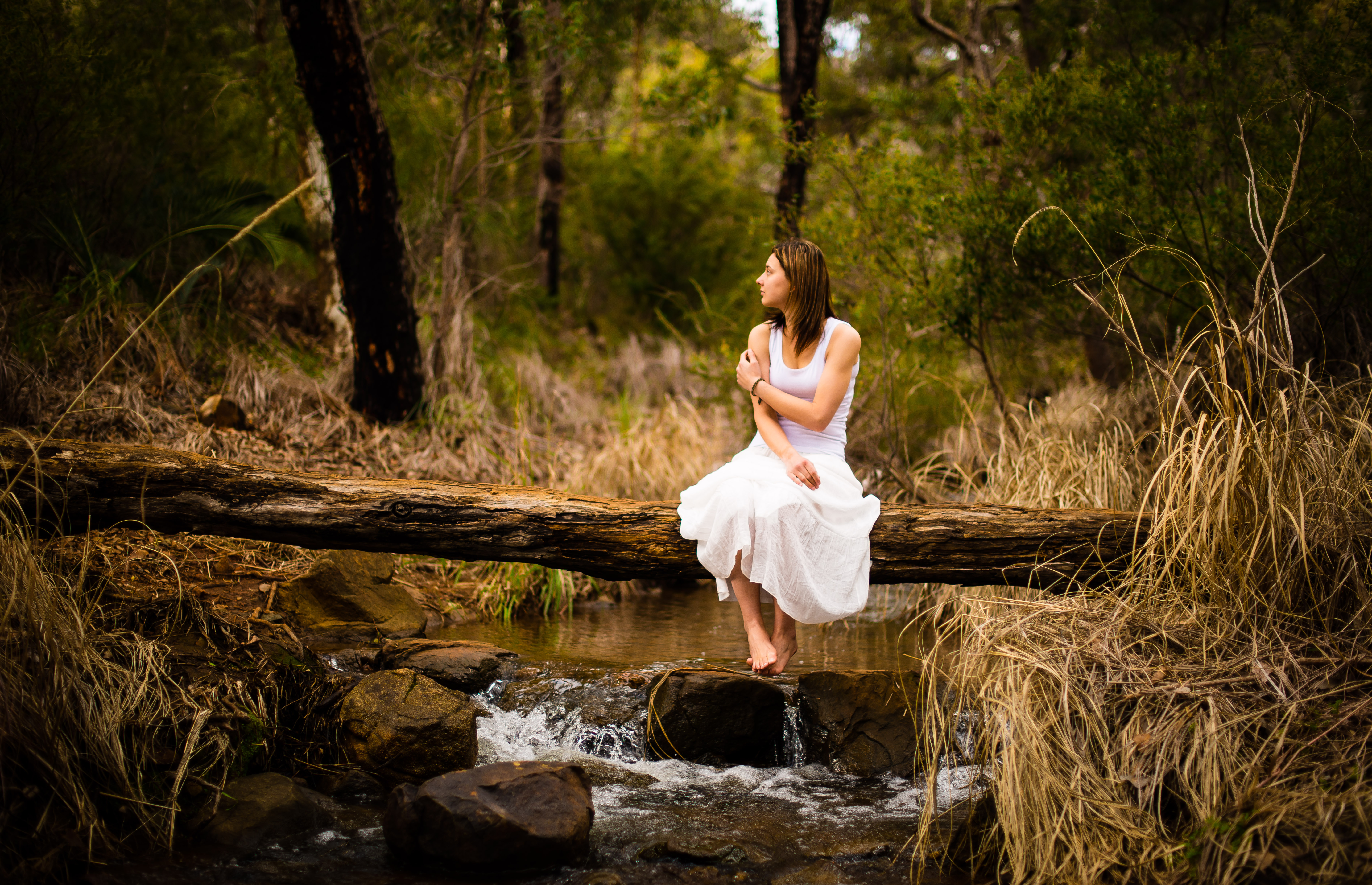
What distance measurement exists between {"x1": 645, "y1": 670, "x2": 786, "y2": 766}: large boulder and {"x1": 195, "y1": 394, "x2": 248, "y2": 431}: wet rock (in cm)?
432

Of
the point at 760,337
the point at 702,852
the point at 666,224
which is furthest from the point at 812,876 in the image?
the point at 666,224

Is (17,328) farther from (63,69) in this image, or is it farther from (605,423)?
(605,423)

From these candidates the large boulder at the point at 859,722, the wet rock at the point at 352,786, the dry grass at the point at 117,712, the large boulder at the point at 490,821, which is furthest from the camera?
the large boulder at the point at 859,722

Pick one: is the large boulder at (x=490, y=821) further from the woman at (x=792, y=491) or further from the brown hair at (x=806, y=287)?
the brown hair at (x=806, y=287)

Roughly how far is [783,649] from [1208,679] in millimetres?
1577

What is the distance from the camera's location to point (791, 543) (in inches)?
142

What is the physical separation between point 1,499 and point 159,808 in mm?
1212

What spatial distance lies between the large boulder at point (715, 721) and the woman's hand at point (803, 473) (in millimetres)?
988

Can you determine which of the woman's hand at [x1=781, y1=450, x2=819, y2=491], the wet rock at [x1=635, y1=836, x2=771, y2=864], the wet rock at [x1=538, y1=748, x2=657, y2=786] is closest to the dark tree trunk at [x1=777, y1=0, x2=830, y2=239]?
the woman's hand at [x1=781, y1=450, x2=819, y2=491]

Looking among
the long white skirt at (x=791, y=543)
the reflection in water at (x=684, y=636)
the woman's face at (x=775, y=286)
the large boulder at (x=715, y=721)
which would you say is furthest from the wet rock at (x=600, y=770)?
the woman's face at (x=775, y=286)

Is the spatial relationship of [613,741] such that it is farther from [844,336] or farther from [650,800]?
[844,336]

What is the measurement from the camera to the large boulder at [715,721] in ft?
13.0

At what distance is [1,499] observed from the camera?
10.1 ft

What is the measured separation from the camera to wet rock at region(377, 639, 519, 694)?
429cm
